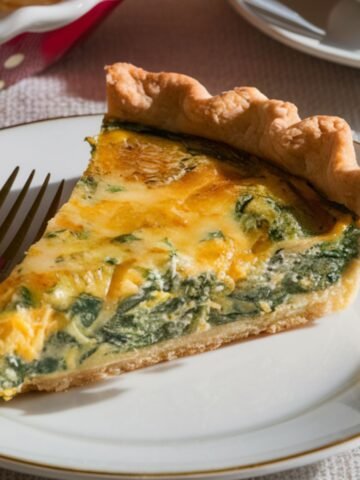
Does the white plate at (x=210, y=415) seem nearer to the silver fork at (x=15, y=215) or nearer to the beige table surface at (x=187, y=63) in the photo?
the silver fork at (x=15, y=215)

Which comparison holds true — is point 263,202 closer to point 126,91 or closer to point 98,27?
point 126,91

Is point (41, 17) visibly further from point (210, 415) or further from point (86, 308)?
point (210, 415)

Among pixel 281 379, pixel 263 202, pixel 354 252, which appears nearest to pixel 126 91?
pixel 263 202

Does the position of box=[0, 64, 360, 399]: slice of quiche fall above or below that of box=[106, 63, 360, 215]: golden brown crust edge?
below

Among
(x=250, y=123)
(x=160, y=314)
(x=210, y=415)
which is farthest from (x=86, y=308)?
(x=250, y=123)

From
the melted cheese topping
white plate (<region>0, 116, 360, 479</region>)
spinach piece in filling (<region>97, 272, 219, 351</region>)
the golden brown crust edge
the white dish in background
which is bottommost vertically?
white plate (<region>0, 116, 360, 479</region>)

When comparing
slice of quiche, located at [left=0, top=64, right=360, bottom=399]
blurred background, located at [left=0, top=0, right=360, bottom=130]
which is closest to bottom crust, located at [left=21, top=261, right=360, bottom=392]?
slice of quiche, located at [left=0, top=64, right=360, bottom=399]

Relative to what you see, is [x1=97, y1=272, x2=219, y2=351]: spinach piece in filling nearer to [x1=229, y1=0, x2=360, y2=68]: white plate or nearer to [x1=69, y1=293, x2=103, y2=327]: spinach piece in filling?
[x1=69, y1=293, x2=103, y2=327]: spinach piece in filling

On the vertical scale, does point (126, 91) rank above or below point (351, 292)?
above
